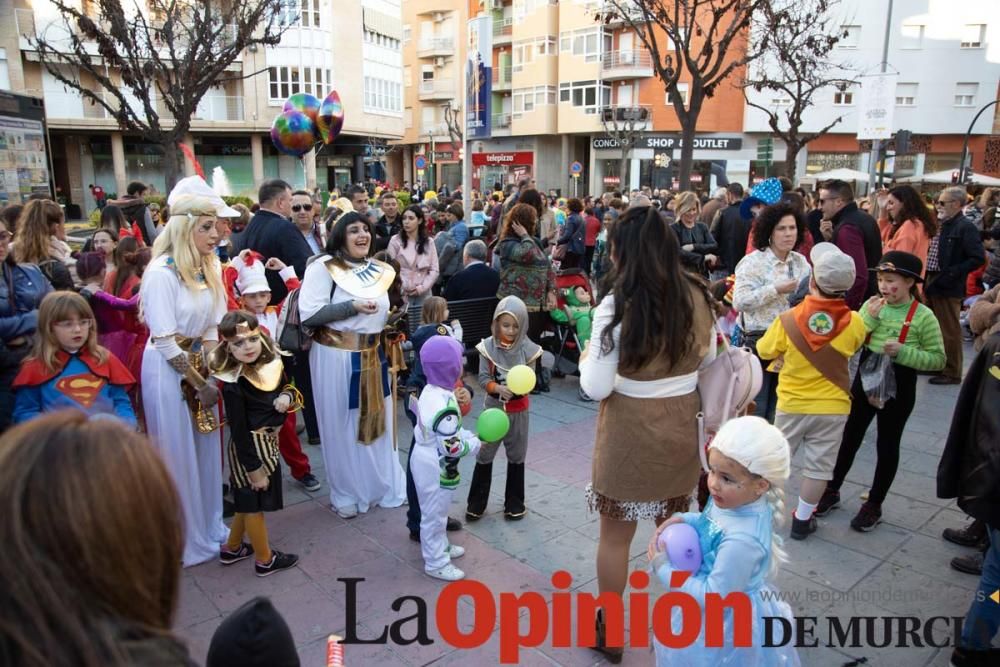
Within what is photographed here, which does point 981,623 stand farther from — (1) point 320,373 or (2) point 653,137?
(2) point 653,137

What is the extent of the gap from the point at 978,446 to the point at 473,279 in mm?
5415

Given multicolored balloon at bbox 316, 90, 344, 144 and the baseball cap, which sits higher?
multicolored balloon at bbox 316, 90, 344, 144

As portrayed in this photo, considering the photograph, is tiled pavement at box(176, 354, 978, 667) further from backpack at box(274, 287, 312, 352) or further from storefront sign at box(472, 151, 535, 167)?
storefront sign at box(472, 151, 535, 167)

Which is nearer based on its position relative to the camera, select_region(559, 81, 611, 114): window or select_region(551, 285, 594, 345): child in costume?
select_region(551, 285, 594, 345): child in costume

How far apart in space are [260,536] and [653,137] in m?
39.6

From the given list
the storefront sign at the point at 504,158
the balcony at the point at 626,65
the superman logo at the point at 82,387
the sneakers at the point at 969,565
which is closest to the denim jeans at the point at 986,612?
the sneakers at the point at 969,565

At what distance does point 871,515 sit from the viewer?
4.35 meters

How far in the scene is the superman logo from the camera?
3.48 metres

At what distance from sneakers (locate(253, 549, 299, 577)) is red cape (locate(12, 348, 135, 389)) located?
125 centimetres

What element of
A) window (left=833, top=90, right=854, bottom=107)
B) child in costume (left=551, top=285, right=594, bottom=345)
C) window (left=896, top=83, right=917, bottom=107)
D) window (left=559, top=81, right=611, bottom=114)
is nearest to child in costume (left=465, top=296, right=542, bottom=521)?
child in costume (left=551, top=285, right=594, bottom=345)

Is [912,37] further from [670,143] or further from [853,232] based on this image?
[853,232]

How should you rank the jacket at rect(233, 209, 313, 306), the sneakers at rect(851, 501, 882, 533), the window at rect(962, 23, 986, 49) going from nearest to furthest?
the sneakers at rect(851, 501, 882, 533), the jacket at rect(233, 209, 313, 306), the window at rect(962, 23, 986, 49)

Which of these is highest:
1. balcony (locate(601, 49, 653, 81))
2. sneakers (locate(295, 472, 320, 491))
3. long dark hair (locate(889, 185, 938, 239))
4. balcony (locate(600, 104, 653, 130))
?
balcony (locate(601, 49, 653, 81))

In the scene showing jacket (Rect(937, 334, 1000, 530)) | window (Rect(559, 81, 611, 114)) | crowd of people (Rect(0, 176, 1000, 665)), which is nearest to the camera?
crowd of people (Rect(0, 176, 1000, 665))
